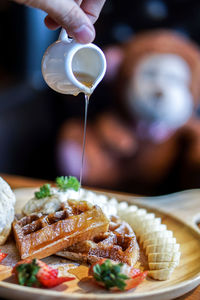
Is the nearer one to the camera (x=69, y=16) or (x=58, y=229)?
(x=69, y=16)

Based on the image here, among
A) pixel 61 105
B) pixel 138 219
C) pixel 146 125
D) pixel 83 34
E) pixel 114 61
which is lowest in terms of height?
pixel 61 105

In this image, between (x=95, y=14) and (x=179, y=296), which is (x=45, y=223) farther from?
(x=95, y=14)

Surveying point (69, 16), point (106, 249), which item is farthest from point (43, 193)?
point (69, 16)

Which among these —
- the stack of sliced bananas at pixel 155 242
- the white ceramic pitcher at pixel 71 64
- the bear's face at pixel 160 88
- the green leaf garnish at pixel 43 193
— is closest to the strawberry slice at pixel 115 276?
the stack of sliced bananas at pixel 155 242

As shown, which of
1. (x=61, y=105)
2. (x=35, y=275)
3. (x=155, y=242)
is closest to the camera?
(x=35, y=275)

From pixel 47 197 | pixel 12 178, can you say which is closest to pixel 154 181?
pixel 12 178

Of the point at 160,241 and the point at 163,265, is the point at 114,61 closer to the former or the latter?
the point at 160,241
